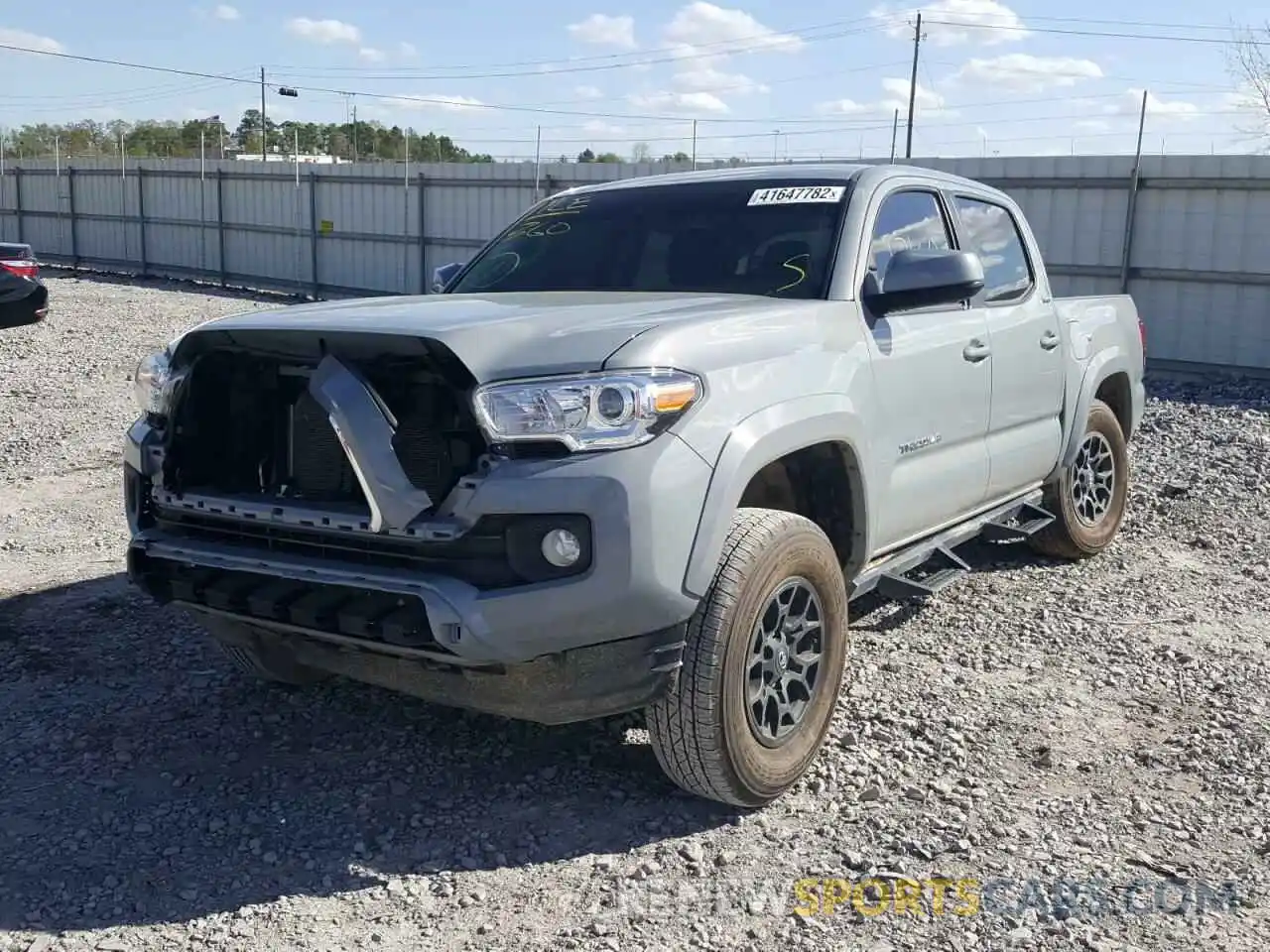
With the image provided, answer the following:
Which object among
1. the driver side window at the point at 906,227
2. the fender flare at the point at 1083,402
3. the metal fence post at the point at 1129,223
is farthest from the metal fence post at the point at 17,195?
the driver side window at the point at 906,227

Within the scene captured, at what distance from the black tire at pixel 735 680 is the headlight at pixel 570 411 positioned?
1.71 ft

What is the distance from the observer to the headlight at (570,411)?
314cm

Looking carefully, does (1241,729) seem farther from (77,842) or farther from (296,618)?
(77,842)

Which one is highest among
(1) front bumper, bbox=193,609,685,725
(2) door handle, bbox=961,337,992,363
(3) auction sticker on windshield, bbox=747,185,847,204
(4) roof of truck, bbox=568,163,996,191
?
(4) roof of truck, bbox=568,163,996,191

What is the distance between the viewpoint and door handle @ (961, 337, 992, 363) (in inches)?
190

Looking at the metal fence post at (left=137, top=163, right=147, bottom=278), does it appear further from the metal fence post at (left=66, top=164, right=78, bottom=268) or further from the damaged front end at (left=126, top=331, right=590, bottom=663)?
the damaged front end at (left=126, top=331, right=590, bottom=663)

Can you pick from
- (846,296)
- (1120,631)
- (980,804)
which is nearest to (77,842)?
(980,804)

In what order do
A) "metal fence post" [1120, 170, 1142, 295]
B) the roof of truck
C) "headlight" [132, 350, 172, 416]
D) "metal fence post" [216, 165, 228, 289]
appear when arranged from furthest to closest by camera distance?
1. "metal fence post" [216, 165, 228, 289]
2. "metal fence post" [1120, 170, 1142, 295]
3. the roof of truck
4. "headlight" [132, 350, 172, 416]

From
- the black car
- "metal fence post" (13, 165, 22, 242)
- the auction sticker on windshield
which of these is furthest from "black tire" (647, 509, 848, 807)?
"metal fence post" (13, 165, 22, 242)

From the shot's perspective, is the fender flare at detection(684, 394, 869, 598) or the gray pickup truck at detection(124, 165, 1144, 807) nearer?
the gray pickup truck at detection(124, 165, 1144, 807)

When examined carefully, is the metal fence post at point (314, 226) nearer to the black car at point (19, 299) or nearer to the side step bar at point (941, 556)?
the black car at point (19, 299)

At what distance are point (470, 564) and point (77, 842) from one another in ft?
4.60

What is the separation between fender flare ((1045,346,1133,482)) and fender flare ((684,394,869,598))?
2.35 metres

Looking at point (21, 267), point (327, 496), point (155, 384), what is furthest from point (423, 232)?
point (327, 496)
